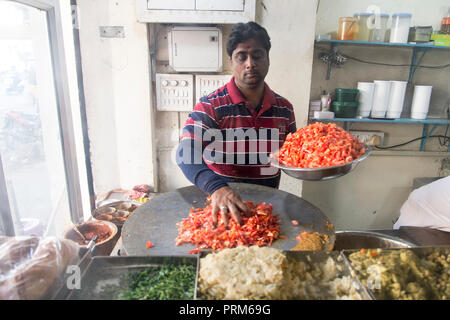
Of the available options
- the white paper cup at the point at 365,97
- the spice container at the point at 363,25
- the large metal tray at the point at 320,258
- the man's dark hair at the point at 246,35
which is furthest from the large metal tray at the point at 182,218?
the spice container at the point at 363,25

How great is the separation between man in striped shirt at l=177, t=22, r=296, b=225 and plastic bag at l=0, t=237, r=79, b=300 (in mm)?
949

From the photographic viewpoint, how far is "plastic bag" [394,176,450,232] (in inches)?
100

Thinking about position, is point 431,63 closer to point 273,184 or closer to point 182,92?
point 273,184

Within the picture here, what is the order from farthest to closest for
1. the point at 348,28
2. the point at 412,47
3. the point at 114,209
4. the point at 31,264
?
the point at 412,47, the point at 348,28, the point at 114,209, the point at 31,264

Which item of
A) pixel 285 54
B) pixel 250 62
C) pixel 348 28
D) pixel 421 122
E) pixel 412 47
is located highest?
pixel 348 28

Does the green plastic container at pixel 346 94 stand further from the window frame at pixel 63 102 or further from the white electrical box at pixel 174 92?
the window frame at pixel 63 102

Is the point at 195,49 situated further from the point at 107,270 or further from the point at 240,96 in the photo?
the point at 107,270

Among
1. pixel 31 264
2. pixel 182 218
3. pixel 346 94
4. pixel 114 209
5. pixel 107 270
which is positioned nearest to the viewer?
pixel 31 264

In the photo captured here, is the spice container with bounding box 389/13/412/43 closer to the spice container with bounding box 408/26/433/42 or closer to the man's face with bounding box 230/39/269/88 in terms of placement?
the spice container with bounding box 408/26/433/42

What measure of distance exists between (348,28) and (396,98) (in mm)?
854

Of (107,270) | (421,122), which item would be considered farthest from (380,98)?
(107,270)

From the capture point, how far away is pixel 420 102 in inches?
122
